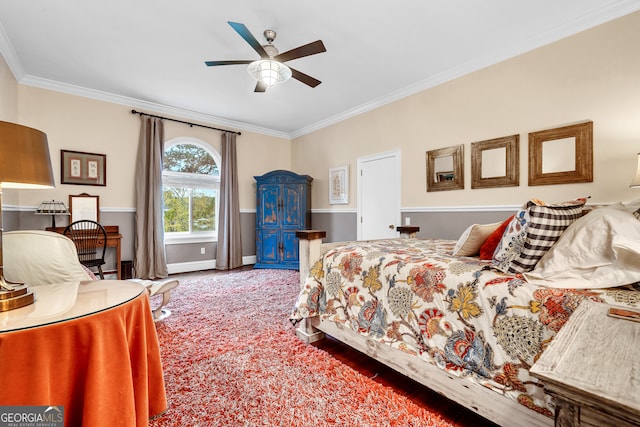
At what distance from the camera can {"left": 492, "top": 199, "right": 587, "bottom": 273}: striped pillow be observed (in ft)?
4.30

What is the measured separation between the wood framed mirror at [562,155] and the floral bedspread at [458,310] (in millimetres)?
1859

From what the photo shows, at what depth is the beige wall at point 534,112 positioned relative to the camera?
2.38 m

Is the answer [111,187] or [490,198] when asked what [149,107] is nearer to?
[111,187]

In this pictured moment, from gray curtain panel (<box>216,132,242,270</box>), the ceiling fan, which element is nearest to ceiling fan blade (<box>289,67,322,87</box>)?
the ceiling fan

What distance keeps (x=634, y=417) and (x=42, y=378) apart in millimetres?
1367

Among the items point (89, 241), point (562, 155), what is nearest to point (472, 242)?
point (562, 155)

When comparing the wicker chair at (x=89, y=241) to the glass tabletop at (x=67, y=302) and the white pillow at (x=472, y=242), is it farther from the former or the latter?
the white pillow at (x=472, y=242)

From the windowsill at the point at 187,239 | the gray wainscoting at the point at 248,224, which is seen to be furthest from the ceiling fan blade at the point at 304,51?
the windowsill at the point at 187,239

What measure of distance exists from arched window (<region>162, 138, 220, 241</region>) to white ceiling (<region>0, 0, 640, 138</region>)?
38.4 inches

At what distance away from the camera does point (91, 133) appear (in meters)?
4.04

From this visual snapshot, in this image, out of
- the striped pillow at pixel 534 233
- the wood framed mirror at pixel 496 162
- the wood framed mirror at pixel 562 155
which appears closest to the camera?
the striped pillow at pixel 534 233

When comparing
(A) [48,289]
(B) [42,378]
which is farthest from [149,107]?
(B) [42,378]

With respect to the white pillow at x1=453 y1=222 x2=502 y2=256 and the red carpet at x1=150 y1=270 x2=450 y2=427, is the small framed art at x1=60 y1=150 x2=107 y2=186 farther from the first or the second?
the white pillow at x1=453 y1=222 x2=502 y2=256

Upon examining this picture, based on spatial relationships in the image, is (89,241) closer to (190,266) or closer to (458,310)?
(190,266)
